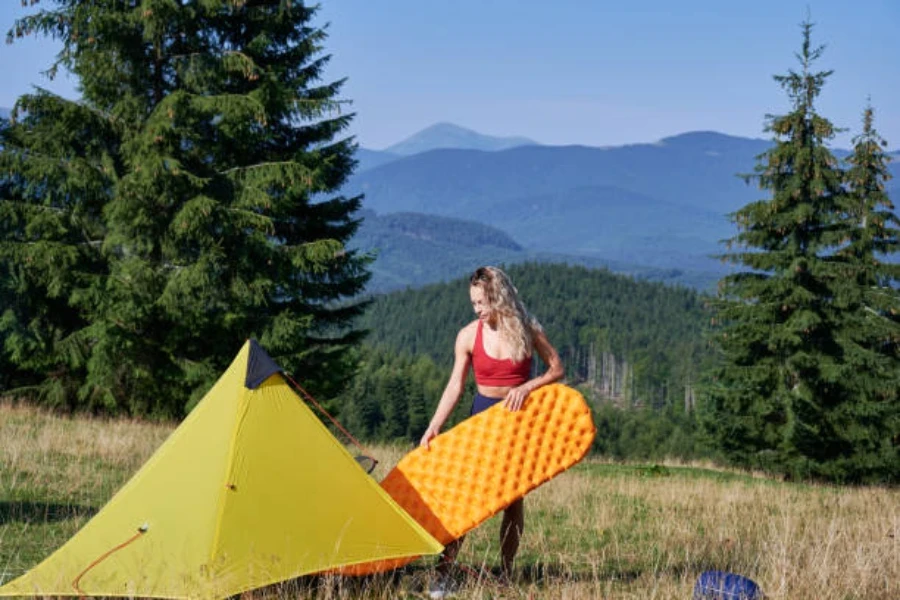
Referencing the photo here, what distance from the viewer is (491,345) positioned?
509 centimetres

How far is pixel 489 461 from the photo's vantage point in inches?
195

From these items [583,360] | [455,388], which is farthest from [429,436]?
[583,360]

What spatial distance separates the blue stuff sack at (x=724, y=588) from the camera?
453 cm

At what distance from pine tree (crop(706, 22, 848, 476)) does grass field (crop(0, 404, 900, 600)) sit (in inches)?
441

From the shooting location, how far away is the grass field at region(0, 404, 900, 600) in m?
4.93

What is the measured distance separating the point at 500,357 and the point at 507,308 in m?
0.31

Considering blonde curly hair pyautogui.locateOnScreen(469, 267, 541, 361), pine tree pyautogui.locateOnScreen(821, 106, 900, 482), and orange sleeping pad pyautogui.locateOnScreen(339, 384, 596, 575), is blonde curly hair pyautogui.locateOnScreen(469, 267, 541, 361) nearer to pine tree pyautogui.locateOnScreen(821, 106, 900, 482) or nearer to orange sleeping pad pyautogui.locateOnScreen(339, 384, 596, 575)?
orange sleeping pad pyautogui.locateOnScreen(339, 384, 596, 575)

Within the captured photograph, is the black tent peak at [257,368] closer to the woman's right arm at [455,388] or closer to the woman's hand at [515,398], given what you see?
the woman's right arm at [455,388]

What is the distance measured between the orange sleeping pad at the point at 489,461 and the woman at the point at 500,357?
10cm

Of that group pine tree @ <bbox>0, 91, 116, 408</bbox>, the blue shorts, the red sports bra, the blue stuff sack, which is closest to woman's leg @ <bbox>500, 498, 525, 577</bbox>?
the blue shorts

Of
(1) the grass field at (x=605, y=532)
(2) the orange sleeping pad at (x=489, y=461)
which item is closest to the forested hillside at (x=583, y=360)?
(1) the grass field at (x=605, y=532)

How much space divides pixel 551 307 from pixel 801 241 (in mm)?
172132

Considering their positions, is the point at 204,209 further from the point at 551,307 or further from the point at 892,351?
the point at 551,307

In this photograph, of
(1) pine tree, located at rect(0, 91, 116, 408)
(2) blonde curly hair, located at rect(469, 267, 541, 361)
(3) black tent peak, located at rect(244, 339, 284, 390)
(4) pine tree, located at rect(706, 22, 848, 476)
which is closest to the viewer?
(3) black tent peak, located at rect(244, 339, 284, 390)
